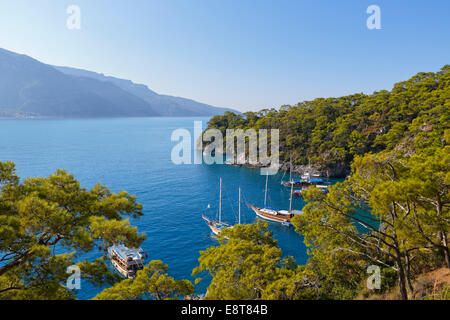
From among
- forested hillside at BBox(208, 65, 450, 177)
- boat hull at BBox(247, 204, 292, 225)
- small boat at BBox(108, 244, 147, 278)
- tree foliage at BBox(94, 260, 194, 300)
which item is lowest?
small boat at BBox(108, 244, 147, 278)

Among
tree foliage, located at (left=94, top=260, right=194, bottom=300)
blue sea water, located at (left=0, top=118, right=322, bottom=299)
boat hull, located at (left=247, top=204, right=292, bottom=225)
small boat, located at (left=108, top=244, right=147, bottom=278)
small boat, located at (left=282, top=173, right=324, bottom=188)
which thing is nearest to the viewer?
tree foliage, located at (left=94, top=260, right=194, bottom=300)

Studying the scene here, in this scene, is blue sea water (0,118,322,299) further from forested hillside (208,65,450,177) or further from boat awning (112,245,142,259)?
forested hillside (208,65,450,177)

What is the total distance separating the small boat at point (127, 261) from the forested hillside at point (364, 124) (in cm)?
4397

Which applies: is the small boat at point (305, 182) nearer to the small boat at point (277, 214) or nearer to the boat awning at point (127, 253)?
the small boat at point (277, 214)

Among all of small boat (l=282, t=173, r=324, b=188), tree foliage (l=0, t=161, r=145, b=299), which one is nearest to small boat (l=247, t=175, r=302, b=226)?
small boat (l=282, t=173, r=324, b=188)

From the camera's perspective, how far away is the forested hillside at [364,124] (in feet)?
146

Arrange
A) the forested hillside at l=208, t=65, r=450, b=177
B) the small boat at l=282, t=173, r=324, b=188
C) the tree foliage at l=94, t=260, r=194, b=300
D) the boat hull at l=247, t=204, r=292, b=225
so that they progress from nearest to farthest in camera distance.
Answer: the tree foliage at l=94, t=260, r=194, b=300
the boat hull at l=247, t=204, r=292, b=225
the forested hillside at l=208, t=65, r=450, b=177
the small boat at l=282, t=173, r=324, b=188

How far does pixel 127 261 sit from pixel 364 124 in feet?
197

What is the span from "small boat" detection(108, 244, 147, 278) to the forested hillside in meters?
44.0

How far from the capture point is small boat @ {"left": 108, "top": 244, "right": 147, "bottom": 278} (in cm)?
2308

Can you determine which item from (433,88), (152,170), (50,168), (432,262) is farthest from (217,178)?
(433,88)

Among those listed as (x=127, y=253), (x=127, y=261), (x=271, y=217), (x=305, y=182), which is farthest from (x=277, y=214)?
(x=127, y=261)

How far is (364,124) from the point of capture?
5809cm

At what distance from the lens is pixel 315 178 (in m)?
54.0
